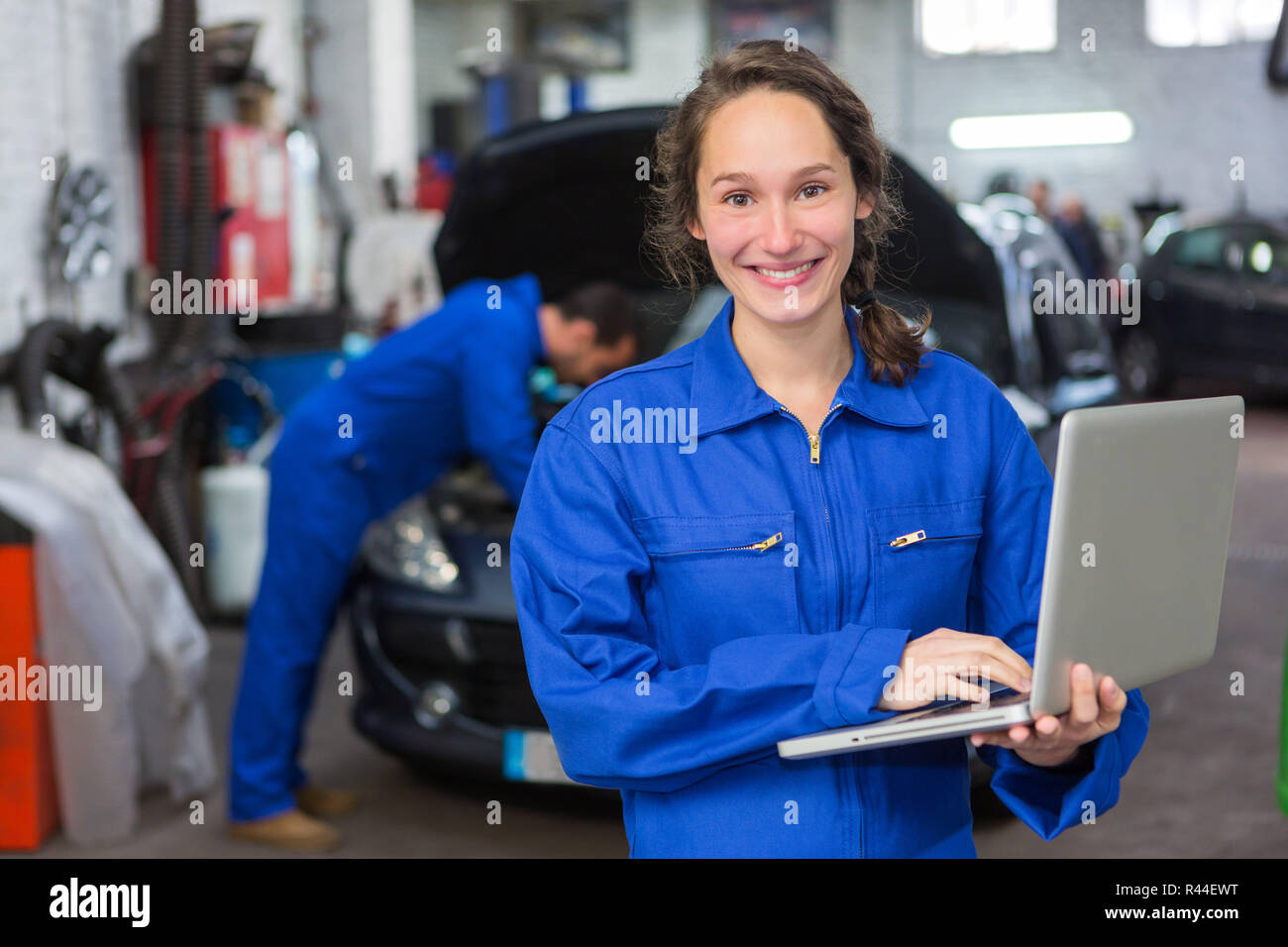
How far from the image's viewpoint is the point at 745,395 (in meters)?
1.41

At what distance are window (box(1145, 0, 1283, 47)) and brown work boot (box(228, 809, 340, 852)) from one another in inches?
660

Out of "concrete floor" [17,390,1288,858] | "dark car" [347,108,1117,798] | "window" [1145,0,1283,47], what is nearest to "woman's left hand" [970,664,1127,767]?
"dark car" [347,108,1117,798]

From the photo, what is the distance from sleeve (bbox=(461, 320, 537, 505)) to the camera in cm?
327

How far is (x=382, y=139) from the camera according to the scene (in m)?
11.4

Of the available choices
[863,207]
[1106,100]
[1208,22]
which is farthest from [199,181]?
[1208,22]

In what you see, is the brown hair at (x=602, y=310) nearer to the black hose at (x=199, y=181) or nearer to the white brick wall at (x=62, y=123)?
the white brick wall at (x=62, y=123)

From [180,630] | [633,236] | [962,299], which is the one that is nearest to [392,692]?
[180,630]

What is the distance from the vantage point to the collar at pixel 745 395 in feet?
4.62

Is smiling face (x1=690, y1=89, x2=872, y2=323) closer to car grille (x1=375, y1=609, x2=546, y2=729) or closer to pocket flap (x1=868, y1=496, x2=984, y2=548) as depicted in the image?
pocket flap (x1=868, y1=496, x2=984, y2=548)

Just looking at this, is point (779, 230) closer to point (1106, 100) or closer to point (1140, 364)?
point (1140, 364)

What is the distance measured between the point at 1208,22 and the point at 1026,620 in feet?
58.7

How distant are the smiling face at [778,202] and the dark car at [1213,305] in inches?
381
